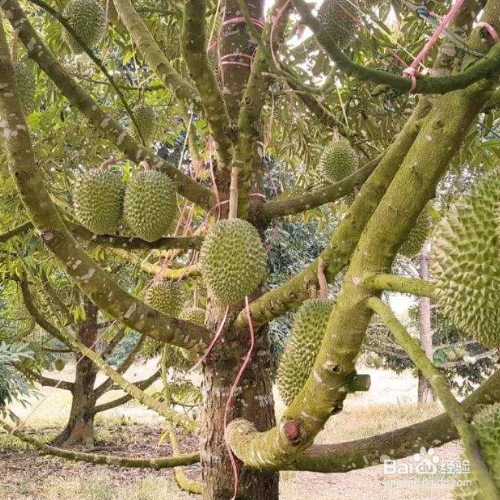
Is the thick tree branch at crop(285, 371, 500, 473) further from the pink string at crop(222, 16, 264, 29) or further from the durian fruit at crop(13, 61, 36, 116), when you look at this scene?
the durian fruit at crop(13, 61, 36, 116)

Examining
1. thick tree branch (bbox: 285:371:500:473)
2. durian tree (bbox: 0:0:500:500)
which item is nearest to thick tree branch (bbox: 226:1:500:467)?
durian tree (bbox: 0:0:500:500)

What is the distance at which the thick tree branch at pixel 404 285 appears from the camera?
59 centimetres

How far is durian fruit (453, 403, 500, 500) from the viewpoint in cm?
51

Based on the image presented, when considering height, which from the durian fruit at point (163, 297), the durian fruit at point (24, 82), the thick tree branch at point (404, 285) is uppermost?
the durian fruit at point (24, 82)

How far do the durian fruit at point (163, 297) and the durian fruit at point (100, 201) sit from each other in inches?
12.8

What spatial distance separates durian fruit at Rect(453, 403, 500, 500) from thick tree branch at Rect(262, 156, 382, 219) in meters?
0.86

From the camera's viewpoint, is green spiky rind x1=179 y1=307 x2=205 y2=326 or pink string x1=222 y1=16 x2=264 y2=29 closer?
pink string x1=222 y1=16 x2=264 y2=29

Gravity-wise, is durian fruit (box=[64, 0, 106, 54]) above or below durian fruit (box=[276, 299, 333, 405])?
above

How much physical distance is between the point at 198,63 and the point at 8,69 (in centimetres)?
34

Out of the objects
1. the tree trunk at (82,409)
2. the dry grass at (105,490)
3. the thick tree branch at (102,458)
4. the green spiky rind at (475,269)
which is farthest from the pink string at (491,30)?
the tree trunk at (82,409)

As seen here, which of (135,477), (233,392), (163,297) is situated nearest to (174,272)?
(163,297)

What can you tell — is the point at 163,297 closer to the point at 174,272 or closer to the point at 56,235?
the point at 174,272

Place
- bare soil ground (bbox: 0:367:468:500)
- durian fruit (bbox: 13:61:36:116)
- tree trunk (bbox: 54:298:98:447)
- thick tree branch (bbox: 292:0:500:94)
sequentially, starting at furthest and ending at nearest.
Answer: tree trunk (bbox: 54:298:98:447) < bare soil ground (bbox: 0:367:468:500) < durian fruit (bbox: 13:61:36:116) < thick tree branch (bbox: 292:0:500:94)

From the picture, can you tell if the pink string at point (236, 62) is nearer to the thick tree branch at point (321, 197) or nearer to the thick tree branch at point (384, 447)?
the thick tree branch at point (321, 197)
